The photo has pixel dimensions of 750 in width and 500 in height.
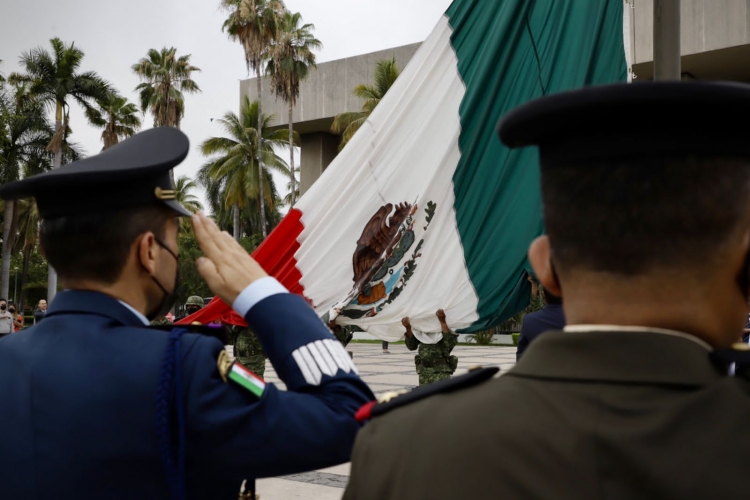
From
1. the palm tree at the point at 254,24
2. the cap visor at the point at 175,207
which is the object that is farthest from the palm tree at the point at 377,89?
the cap visor at the point at 175,207

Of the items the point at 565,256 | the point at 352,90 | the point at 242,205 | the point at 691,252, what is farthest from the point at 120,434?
the point at 242,205

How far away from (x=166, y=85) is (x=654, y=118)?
3646 centimetres

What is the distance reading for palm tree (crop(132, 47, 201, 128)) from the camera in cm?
3481

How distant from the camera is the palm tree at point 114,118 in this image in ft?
112

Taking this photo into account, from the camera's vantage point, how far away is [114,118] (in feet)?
115

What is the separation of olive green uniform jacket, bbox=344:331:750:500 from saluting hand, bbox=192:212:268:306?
608mm

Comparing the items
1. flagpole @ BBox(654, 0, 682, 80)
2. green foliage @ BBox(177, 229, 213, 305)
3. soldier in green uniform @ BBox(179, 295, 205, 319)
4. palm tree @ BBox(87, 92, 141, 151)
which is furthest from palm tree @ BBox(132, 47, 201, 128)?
flagpole @ BBox(654, 0, 682, 80)


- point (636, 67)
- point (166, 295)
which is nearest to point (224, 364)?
point (166, 295)

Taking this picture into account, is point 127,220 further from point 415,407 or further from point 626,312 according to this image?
point 626,312

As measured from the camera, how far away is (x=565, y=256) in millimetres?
983

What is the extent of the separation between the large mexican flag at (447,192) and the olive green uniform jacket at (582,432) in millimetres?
2726

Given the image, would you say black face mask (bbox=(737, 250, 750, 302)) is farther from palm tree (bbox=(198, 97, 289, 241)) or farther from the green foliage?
the green foliage

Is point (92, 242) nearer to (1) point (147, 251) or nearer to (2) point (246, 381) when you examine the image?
(1) point (147, 251)

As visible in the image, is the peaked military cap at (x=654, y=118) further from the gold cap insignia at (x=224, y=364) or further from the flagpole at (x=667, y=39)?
the flagpole at (x=667, y=39)
